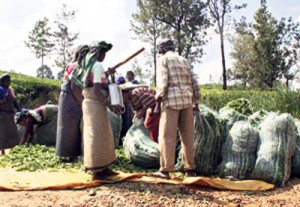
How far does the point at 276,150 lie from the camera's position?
520 cm

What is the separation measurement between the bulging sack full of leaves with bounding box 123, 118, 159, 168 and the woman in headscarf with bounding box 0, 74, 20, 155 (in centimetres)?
328

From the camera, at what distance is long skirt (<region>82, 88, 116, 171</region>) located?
16.3ft

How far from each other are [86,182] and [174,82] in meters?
1.58

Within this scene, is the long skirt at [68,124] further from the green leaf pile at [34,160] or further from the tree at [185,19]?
the tree at [185,19]

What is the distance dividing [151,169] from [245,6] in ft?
81.1

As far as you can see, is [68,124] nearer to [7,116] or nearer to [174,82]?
[174,82]

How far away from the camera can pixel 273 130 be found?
536cm

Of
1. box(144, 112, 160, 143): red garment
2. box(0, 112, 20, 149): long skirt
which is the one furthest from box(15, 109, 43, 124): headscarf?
box(144, 112, 160, 143): red garment

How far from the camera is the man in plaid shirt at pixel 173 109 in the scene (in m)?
5.05

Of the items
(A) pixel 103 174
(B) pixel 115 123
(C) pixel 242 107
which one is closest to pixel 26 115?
(B) pixel 115 123

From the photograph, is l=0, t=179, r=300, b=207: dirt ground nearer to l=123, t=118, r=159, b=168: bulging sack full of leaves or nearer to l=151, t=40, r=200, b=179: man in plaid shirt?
l=151, t=40, r=200, b=179: man in plaid shirt

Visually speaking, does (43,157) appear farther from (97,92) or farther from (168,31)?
(168,31)

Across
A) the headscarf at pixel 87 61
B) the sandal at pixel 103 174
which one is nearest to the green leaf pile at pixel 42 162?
the sandal at pixel 103 174

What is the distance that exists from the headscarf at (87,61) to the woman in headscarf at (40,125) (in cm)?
322
